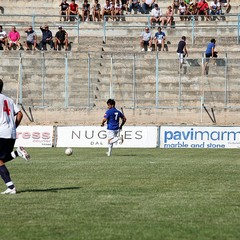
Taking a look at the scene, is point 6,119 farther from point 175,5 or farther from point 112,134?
point 175,5

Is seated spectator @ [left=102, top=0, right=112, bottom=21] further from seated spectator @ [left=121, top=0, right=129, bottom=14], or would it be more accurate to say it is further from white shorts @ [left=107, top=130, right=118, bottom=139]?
white shorts @ [left=107, top=130, right=118, bottom=139]

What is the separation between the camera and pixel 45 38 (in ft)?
173

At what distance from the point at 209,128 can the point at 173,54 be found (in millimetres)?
10949

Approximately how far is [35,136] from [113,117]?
30.1 ft

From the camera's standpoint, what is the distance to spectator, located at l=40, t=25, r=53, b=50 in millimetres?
52266

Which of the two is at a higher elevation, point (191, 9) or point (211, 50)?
point (191, 9)

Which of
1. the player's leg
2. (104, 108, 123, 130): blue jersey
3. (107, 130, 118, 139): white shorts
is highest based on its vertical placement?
the player's leg

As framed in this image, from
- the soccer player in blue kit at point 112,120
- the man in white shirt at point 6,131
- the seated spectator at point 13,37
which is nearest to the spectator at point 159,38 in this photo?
the seated spectator at point 13,37

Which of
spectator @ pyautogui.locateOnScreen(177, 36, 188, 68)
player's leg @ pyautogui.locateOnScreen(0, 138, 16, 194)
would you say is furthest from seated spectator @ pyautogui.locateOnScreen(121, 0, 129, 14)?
player's leg @ pyautogui.locateOnScreen(0, 138, 16, 194)

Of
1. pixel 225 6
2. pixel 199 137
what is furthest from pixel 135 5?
pixel 199 137

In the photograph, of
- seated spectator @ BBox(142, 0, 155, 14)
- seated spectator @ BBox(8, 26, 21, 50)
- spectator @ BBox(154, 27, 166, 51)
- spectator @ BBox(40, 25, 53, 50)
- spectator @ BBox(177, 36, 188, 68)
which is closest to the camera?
spectator @ BBox(177, 36, 188, 68)

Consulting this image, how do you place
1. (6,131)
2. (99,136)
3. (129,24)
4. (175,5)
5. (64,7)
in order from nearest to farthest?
(6,131) < (99,136) < (129,24) < (175,5) < (64,7)

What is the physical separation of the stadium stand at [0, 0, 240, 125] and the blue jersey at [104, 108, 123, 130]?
14377 millimetres

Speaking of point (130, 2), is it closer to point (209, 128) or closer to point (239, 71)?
point (239, 71)
